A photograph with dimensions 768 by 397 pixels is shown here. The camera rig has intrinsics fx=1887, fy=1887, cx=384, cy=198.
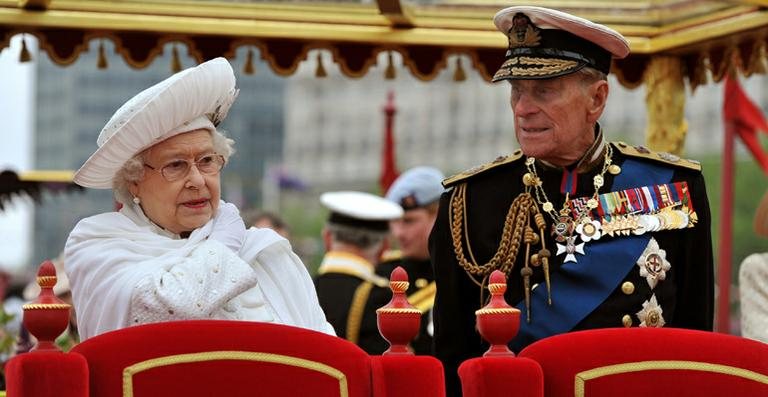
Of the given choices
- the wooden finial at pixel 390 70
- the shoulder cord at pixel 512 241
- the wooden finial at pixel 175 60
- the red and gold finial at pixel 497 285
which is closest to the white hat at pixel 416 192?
the wooden finial at pixel 390 70

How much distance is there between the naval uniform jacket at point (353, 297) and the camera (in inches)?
320

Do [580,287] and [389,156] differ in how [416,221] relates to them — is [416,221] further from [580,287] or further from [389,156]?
[580,287]

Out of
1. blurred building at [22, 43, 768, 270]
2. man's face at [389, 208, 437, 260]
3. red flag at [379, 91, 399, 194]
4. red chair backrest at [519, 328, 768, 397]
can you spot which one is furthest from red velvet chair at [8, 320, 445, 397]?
blurred building at [22, 43, 768, 270]

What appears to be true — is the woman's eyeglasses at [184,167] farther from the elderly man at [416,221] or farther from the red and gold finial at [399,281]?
the elderly man at [416,221]

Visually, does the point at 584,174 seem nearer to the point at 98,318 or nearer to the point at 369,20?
the point at 98,318

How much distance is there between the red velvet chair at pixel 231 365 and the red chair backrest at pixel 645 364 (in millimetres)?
297

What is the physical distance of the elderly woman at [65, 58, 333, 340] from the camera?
4.60 meters

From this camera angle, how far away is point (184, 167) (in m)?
4.87

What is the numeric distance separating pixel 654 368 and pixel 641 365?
0.10ft

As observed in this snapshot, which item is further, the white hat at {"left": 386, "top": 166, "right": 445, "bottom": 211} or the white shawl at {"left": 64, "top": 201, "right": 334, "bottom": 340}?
the white hat at {"left": 386, "top": 166, "right": 445, "bottom": 211}

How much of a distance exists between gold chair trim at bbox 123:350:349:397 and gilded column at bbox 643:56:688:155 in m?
4.12

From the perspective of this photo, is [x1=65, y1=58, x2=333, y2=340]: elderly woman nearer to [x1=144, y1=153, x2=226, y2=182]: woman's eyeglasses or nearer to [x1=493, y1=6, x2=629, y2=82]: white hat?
[x1=144, y1=153, x2=226, y2=182]: woman's eyeglasses

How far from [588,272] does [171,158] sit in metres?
1.15

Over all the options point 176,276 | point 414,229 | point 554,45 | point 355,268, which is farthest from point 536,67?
point 414,229
